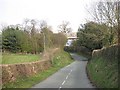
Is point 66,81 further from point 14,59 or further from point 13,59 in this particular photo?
point 14,59

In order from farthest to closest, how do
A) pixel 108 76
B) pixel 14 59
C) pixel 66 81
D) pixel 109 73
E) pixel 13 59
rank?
pixel 14 59 < pixel 13 59 < pixel 66 81 < pixel 109 73 < pixel 108 76

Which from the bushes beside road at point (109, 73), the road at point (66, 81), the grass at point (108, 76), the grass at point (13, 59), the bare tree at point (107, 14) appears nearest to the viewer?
the grass at point (108, 76)

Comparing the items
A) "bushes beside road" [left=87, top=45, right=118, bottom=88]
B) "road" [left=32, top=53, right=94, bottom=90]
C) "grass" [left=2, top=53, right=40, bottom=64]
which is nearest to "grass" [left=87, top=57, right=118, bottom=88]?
"bushes beside road" [left=87, top=45, right=118, bottom=88]

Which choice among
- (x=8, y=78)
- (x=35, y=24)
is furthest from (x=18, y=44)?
(x=8, y=78)

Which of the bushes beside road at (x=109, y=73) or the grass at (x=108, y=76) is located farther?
the bushes beside road at (x=109, y=73)

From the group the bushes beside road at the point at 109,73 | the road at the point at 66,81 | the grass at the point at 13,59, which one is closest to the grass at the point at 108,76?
the bushes beside road at the point at 109,73

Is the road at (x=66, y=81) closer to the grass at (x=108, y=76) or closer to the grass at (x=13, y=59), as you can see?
the grass at (x=108, y=76)

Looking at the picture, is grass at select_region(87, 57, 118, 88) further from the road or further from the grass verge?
the grass verge

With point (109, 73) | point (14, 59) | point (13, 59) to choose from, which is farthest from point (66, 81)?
point (14, 59)

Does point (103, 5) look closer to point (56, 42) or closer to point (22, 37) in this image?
point (22, 37)

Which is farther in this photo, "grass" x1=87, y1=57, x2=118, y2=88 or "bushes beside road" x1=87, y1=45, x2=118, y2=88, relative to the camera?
"bushes beside road" x1=87, y1=45, x2=118, y2=88

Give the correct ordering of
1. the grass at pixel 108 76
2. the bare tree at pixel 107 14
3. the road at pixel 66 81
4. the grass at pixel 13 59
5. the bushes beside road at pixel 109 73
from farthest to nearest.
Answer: the bare tree at pixel 107 14 < the road at pixel 66 81 < the grass at pixel 13 59 < the bushes beside road at pixel 109 73 < the grass at pixel 108 76

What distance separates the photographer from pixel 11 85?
23.8m

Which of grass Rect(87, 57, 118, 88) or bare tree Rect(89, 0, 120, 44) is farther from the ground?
bare tree Rect(89, 0, 120, 44)
